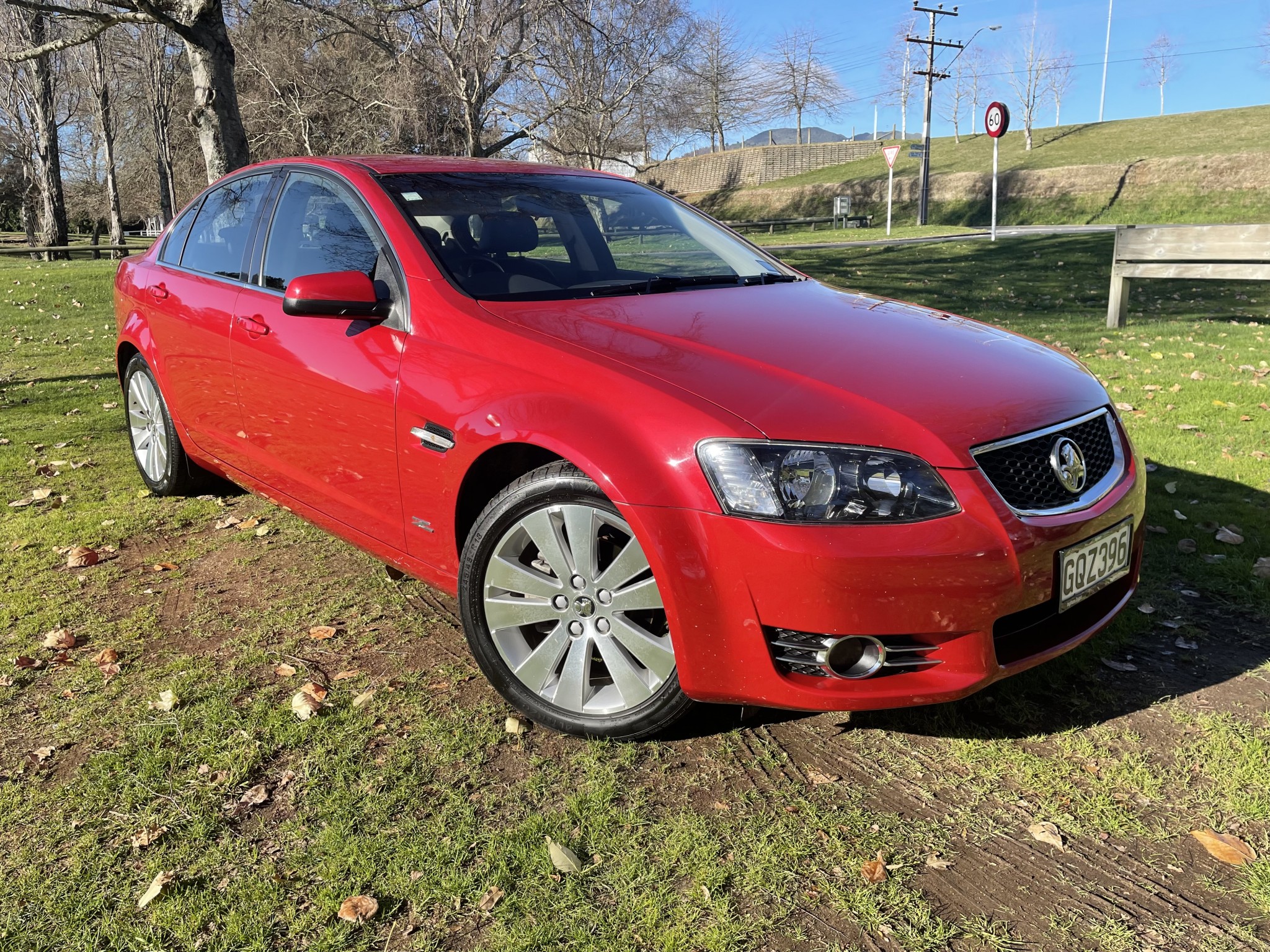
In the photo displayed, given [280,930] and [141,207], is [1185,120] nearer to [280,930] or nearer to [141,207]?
[141,207]

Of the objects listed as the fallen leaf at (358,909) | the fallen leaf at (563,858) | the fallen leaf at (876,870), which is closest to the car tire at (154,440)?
the fallen leaf at (358,909)

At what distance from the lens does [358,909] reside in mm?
2146

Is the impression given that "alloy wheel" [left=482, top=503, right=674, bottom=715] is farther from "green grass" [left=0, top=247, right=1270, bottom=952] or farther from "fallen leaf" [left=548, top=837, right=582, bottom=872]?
"fallen leaf" [left=548, top=837, right=582, bottom=872]

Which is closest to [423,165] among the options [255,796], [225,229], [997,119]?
[225,229]

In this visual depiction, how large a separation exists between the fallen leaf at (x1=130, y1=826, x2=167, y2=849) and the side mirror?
1.55 meters

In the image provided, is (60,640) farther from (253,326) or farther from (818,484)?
(818,484)

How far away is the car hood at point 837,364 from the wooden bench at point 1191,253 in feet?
22.2

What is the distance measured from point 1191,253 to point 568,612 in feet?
27.7

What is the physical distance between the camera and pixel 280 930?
82.4 inches

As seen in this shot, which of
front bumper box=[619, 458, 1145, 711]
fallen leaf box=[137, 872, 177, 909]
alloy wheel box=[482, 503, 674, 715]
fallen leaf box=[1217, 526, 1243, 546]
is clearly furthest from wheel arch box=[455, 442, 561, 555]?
fallen leaf box=[1217, 526, 1243, 546]

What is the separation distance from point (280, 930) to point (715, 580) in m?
1.24

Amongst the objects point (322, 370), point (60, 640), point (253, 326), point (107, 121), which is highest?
point (107, 121)

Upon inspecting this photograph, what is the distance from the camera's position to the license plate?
8.36 feet

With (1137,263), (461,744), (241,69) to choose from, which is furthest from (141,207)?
(461,744)
